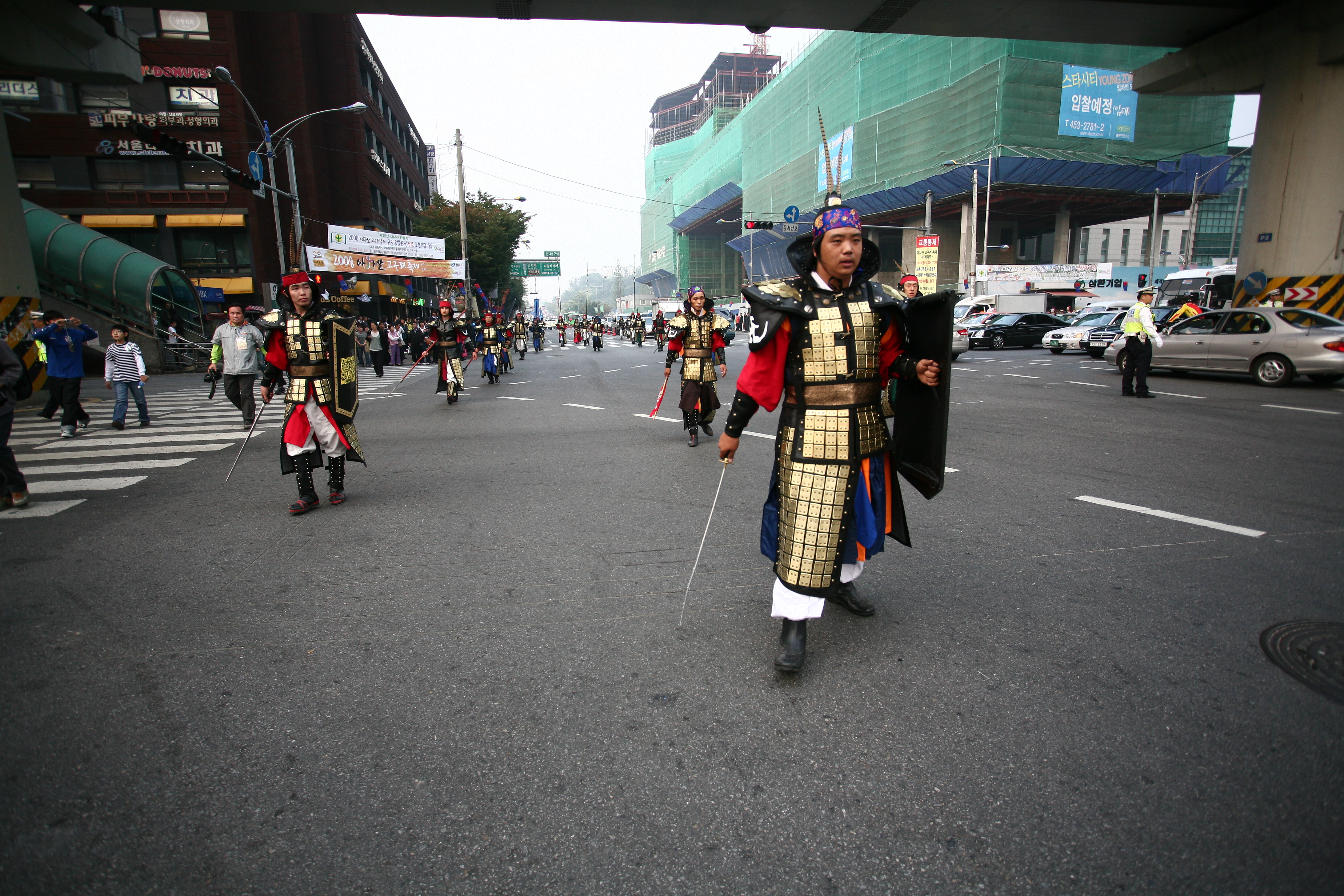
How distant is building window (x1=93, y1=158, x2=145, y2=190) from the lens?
109ft

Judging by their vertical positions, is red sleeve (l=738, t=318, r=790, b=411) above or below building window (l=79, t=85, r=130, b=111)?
below

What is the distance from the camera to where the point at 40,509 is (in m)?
5.96

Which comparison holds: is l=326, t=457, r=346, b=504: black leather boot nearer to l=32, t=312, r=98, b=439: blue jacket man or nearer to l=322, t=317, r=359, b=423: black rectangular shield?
l=322, t=317, r=359, b=423: black rectangular shield

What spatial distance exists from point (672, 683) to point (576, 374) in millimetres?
17882

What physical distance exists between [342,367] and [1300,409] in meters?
12.7

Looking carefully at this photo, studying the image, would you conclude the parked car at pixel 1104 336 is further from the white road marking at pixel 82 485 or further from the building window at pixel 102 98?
the building window at pixel 102 98

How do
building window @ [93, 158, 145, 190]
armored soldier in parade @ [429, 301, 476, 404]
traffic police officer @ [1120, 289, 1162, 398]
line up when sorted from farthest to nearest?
building window @ [93, 158, 145, 190] < armored soldier in parade @ [429, 301, 476, 404] < traffic police officer @ [1120, 289, 1162, 398]

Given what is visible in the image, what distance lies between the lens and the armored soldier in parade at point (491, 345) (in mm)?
17281

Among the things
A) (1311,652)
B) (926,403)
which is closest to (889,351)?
(926,403)

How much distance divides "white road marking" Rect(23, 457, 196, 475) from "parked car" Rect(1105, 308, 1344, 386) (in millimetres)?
14604

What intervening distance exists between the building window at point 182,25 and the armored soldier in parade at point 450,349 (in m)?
29.6

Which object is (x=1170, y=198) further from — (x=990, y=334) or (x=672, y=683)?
(x=672, y=683)

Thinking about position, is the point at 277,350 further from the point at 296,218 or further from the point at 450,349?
the point at 296,218

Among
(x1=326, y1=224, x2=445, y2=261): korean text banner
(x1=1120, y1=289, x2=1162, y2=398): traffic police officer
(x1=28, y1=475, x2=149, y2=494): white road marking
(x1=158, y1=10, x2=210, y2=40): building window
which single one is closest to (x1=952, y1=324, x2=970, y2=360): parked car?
(x1=1120, y1=289, x2=1162, y2=398): traffic police officer
